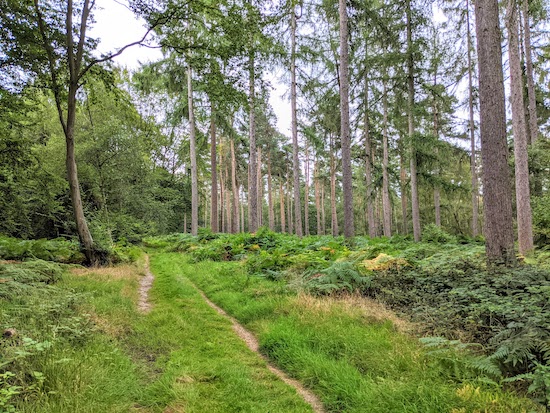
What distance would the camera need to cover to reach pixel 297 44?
1623 cm

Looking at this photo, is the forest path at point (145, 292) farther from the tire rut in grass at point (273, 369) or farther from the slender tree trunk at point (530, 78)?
the slender tree trunk at point (530, 78)

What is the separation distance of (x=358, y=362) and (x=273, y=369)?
1.11 m

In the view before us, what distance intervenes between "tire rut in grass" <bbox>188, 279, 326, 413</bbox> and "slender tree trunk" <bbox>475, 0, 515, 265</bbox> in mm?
4740

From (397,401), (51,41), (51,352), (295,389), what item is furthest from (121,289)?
(51,41)

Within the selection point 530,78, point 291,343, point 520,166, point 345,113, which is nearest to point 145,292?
point 291,343

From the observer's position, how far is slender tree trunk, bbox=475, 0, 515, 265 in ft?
19.6

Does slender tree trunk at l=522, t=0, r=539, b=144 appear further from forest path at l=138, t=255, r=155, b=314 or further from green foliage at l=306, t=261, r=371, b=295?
forest path at l=138, t=255, r=155, b=314

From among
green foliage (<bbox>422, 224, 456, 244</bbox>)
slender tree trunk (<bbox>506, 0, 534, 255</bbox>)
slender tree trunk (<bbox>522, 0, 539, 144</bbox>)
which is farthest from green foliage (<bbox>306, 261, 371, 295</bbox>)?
slender tree trunk (<bbox>522, 0, 539, 144</bbox>)

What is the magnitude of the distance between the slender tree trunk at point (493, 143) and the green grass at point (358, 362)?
3313mm

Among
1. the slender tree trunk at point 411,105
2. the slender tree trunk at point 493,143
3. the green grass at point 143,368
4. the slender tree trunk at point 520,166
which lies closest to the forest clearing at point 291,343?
the green grass at point 143,368

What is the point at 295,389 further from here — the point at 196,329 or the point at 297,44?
the point at 297,44

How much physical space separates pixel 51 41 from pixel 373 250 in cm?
1123

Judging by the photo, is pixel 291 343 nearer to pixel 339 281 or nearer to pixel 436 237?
pixel 339 281

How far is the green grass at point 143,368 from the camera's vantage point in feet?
9.30
